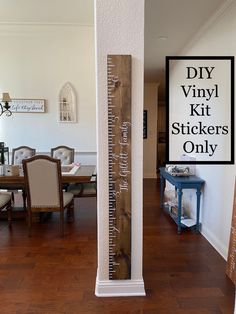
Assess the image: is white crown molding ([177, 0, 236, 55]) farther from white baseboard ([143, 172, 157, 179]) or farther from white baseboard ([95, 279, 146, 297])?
white baseboard ([143, 172, 157, 179])

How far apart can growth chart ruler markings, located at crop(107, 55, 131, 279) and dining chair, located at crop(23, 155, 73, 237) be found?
1.34m

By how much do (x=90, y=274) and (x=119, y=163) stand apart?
3.91 feet

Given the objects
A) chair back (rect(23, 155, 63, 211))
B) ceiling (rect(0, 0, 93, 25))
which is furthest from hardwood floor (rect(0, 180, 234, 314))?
ceiling (rect(0, 0, 93, 25))

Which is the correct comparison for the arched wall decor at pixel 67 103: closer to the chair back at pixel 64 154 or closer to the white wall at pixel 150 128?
the chair back at pixel 64 154

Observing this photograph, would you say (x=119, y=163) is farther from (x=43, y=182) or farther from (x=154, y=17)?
(x=154, y=17)

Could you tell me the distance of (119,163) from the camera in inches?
82.6

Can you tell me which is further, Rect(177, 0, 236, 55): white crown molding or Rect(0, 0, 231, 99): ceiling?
Rect(0, 0, 231, 99): ceiling

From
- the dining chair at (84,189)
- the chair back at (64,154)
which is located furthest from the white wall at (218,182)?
the chair back at (64,154)

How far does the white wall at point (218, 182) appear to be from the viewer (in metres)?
2.76

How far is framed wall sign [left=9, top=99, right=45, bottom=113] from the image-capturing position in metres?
5.64

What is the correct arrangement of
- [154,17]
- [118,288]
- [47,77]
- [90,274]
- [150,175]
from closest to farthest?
[118,288], [90,274], [154,17], [47,77], [150,175]

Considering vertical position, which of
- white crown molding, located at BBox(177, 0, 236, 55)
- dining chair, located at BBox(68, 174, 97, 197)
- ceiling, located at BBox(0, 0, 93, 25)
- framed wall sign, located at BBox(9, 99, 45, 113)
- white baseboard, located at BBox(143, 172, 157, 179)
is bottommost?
white baseboard, located at BBox(143, 172, 157, 179)

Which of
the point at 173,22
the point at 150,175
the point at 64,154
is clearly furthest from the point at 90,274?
the point at 150,175

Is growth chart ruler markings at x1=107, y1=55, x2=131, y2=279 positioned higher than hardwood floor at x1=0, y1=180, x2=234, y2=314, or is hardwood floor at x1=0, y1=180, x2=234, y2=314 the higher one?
growth chart ruler markings at x1=107, y1=55, x2=131, y2=279
